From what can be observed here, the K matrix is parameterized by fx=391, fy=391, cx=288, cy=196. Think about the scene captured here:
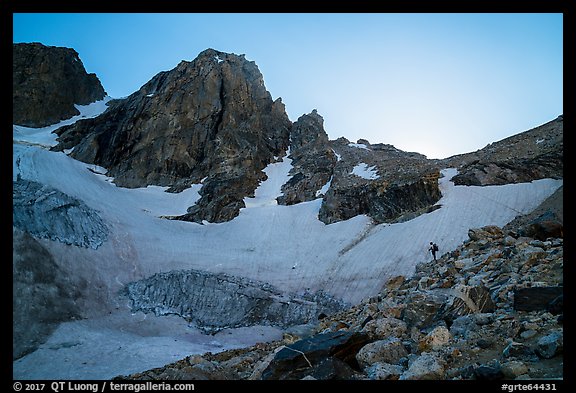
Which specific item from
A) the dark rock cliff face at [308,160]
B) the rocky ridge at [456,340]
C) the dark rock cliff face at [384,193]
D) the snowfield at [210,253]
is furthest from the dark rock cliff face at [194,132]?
the rocky ridge at [456,340]

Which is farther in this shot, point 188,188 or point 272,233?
point 188,188

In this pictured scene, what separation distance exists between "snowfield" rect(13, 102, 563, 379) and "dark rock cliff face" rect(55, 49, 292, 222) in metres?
13.0

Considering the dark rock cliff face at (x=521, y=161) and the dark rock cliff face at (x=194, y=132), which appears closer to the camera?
the dark rock cliff face at (x=521, y=161)

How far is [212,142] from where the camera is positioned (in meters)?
65.2

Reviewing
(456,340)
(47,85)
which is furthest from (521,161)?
(47,85)

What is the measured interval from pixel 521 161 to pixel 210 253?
92.9ft

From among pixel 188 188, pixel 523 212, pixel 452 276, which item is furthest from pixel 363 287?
pixel 188 188

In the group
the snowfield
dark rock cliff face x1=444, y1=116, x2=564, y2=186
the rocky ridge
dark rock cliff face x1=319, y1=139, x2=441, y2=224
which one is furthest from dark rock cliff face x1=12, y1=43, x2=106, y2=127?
the rocky ridge

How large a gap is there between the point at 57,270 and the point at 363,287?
20176 millimetres

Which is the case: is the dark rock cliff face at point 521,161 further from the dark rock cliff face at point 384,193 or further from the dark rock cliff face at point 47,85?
the dark rock cliff face at point 47,85

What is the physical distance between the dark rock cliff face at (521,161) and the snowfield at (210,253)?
1478 mm

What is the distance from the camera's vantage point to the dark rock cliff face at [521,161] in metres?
31.4

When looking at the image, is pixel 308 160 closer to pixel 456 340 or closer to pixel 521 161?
pixel 521 161
